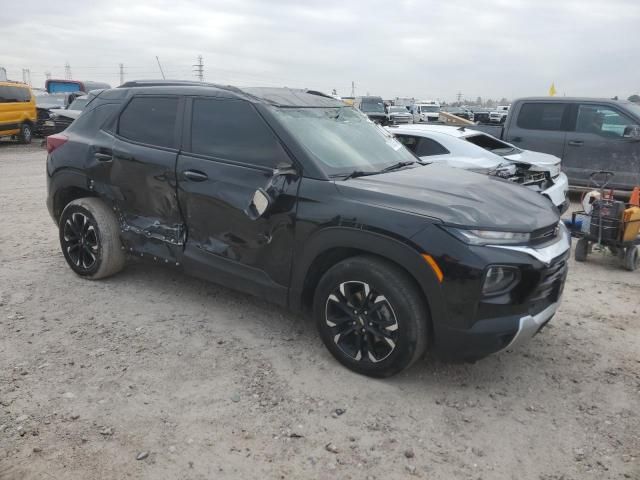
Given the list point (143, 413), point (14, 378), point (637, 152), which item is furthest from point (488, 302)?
point (637, 152)

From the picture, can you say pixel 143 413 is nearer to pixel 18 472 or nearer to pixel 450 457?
pixel 18 472

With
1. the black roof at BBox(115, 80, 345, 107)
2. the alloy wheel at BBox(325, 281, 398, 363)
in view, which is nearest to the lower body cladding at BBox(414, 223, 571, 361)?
the alloy wheel at BBox(325, 281, 398, 363)

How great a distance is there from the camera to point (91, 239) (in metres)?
4.57

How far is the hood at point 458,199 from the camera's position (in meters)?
2.96

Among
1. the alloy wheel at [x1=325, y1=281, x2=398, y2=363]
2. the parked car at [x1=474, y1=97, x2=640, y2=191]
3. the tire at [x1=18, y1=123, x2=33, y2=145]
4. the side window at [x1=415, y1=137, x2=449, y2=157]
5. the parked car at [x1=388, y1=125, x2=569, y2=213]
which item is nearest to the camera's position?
the alloy wheel at [x1=325, y1=281, x2=398, y2=363]

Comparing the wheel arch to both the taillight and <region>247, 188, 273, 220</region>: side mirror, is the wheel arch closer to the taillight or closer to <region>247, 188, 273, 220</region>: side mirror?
<region>247, 188, 273, 220</region>: side mirror

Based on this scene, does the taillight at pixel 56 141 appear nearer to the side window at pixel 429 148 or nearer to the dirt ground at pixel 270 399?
the dirt ground at pixel 270 399

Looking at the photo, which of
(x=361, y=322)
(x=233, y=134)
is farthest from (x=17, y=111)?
(x=361, y=322)

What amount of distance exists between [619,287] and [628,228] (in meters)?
Result: 0.64

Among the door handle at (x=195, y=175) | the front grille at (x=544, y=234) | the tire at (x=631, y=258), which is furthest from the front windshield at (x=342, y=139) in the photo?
the tire at (x=631, y=258)

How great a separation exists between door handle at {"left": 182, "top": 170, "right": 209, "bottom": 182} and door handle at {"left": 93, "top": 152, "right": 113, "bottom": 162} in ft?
3.05

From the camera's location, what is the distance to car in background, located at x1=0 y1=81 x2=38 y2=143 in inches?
647

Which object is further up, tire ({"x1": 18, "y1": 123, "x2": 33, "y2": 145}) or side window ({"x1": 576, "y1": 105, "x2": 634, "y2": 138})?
side window ({"x1": 576, "y1": 105, "x2": 634, "y2": 138})

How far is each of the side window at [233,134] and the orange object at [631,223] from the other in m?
3.74
